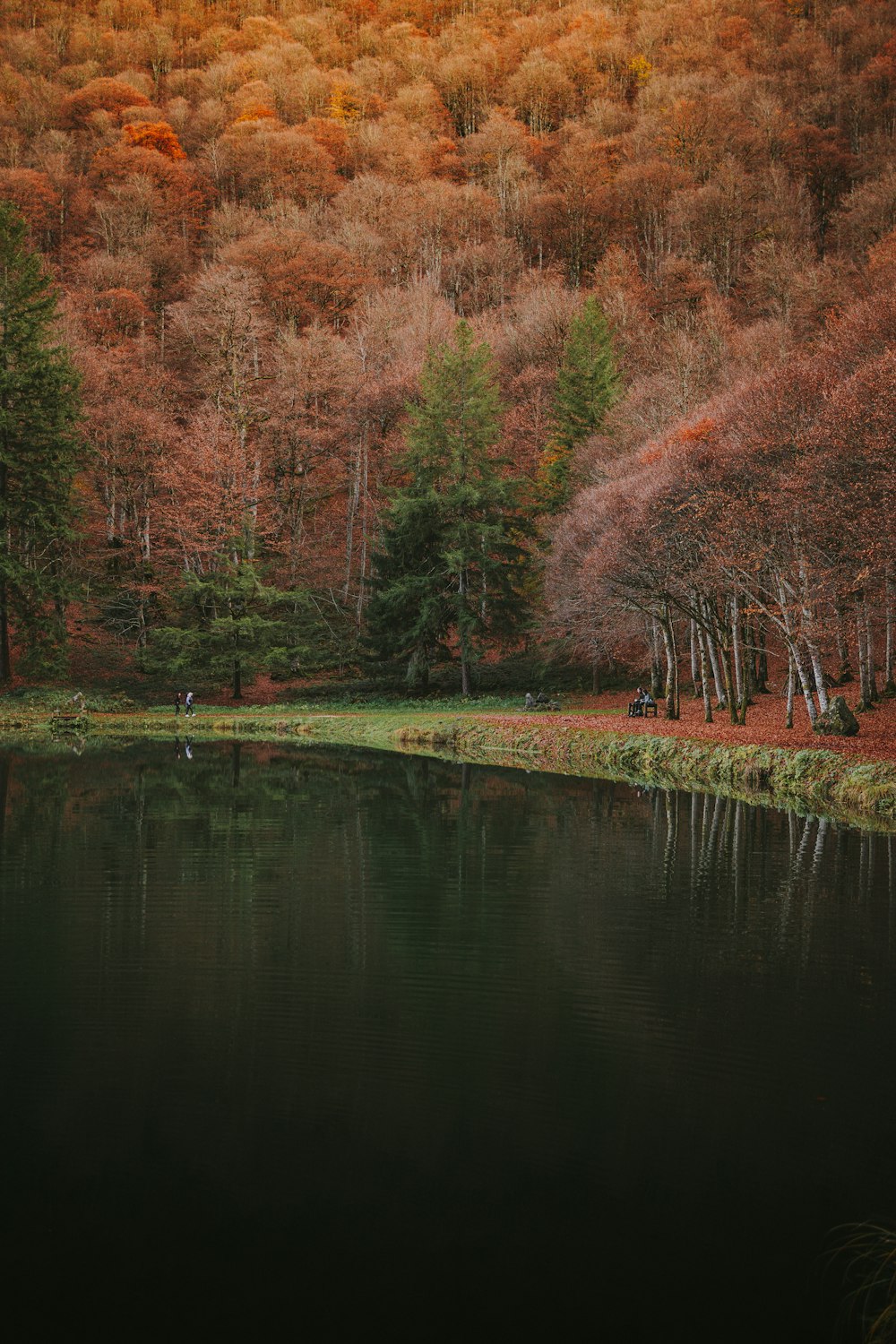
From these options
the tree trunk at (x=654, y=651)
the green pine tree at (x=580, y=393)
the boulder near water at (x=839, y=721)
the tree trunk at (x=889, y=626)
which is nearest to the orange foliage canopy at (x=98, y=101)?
the green pine tree at (x=580, y=393)

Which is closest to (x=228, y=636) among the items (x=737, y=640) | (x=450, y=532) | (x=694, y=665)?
(x=450, y=532)

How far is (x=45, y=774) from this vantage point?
990 inches

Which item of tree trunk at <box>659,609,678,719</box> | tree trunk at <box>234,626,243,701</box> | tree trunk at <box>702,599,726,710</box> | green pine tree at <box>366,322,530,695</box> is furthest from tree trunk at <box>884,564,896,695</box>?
tree trunk at <box>234,626,243,701</box>

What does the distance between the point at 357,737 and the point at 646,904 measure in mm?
26632

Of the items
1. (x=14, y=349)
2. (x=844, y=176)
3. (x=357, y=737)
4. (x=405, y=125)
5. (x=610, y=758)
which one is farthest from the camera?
(x=405, y=125)

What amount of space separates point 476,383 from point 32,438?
20696 millimetres

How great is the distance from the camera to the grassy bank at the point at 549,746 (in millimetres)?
20688

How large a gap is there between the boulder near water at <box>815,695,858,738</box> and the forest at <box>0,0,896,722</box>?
6.51 ft

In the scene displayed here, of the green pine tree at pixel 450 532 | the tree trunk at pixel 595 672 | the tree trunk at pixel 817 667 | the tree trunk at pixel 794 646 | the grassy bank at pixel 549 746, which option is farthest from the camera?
the green pine tree at pixel 450 532

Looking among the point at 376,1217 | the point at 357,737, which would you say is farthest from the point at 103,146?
the point at 376,1217

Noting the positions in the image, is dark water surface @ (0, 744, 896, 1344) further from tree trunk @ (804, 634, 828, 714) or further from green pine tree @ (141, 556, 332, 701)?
green pine tree @ (141, 556, 332, 701)

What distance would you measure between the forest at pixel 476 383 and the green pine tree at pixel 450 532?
0.21 meters

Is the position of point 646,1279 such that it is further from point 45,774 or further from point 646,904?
point 45,774

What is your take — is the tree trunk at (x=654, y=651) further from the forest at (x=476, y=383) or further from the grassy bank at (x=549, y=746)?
the grassy bank at (x=549, y=746)
